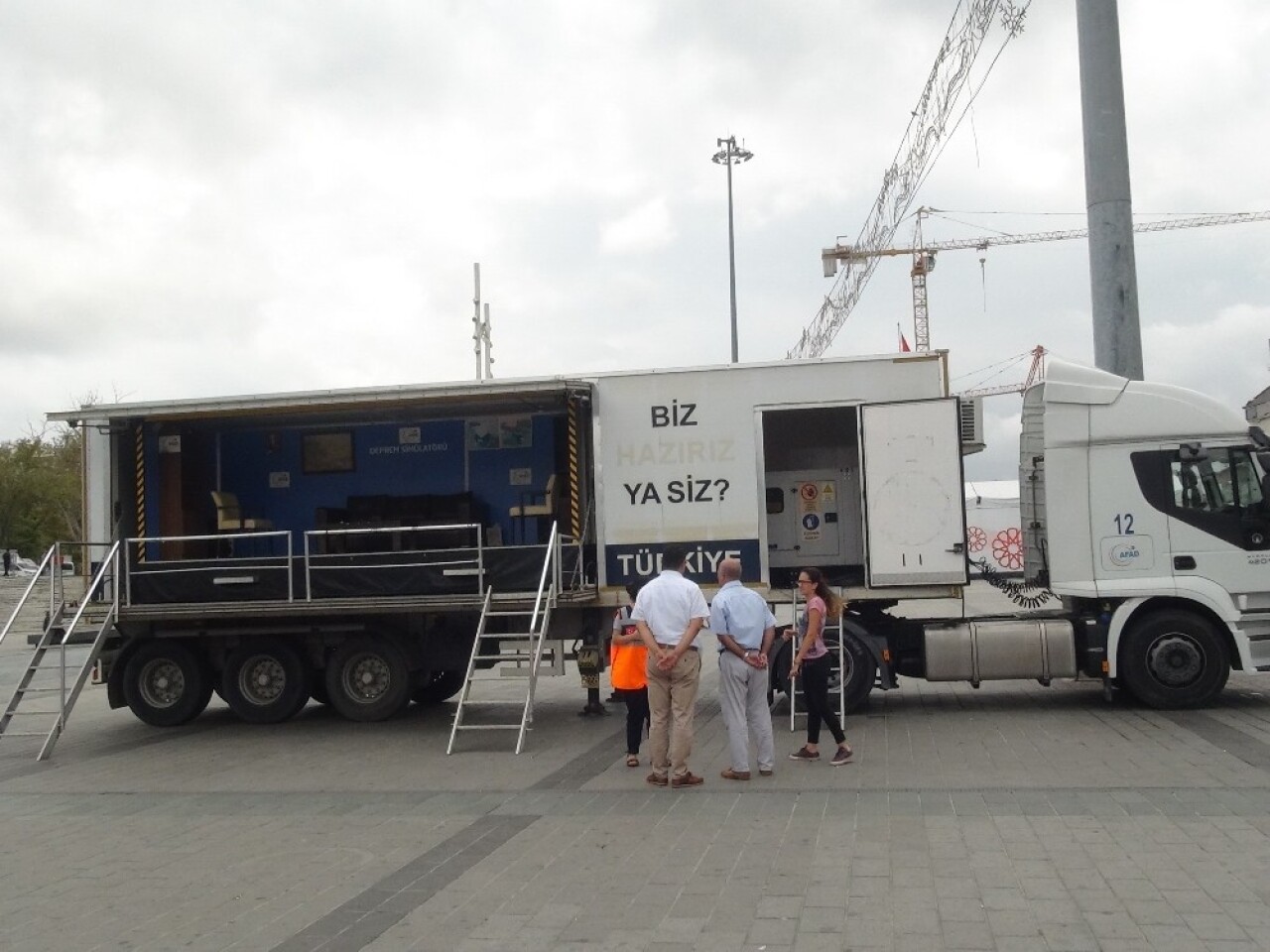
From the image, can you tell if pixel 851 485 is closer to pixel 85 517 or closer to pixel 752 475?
pixel 752 475

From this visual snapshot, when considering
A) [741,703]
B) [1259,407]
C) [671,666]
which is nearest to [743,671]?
[741,703]

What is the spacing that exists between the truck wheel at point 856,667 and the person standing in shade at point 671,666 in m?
3.36

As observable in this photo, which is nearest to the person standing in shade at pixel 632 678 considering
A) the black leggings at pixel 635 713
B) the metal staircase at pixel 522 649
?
the black leggings at pixel 635 713

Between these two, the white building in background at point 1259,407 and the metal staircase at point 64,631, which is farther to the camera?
the white building in background at point 1259,407

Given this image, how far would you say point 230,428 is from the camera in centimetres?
1560

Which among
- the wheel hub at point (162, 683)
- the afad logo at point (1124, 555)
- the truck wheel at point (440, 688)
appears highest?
the afad logo at point (1124, 555)

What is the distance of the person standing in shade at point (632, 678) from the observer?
33.9 feet

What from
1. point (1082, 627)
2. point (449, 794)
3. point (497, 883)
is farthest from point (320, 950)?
point (1082, 627)

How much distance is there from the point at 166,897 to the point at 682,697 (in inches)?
157

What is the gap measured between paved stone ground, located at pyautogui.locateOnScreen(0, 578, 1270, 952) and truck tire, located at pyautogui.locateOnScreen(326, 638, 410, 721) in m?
1.11

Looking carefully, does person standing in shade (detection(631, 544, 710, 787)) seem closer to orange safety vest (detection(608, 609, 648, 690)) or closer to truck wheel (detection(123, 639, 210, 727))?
orange safety vest (detection(608, 609, 648, 690))

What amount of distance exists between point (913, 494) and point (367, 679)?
20.6 ft

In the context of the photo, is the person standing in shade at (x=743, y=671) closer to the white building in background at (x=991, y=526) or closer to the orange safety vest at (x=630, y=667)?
the orange safety vest at (x=630, y=667)

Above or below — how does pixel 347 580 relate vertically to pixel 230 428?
below
